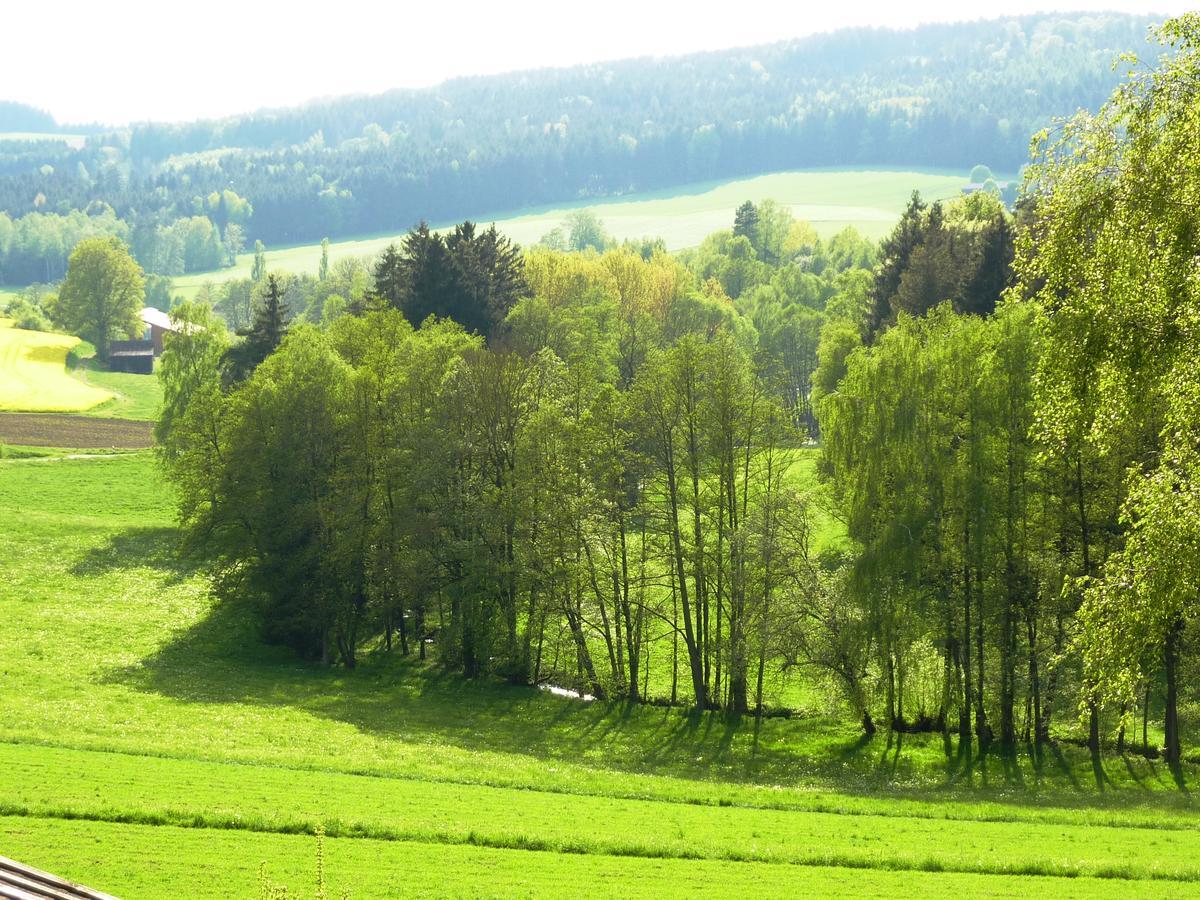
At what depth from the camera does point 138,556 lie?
69.1 m

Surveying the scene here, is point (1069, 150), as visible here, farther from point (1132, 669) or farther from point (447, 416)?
point (447, 416)

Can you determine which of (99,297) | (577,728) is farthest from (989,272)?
(99,297)

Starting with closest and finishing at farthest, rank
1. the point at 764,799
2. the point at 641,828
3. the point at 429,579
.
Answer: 1. the point at 641,828
2. the point at 764,799
3. the point at 429,579

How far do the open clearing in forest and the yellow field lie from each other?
184ft

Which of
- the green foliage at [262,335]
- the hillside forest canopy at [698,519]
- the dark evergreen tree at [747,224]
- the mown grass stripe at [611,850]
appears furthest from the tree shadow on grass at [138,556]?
the dark evergreen tree at [747,224]

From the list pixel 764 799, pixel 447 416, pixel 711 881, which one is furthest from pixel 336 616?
pixel 711 881

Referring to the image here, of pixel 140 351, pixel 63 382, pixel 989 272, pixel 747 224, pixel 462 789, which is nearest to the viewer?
pixel 462 789

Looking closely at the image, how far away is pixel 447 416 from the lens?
56.9 meters

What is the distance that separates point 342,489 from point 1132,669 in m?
41.8

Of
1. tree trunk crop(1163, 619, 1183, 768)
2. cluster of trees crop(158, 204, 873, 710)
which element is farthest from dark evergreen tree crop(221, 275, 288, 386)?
tree trunk crop(1163, 619, 1183, 768)

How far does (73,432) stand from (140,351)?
67.1 meters

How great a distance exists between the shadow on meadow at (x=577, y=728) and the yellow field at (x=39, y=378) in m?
61.7

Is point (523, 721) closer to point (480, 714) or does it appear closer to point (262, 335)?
point (480, 714)

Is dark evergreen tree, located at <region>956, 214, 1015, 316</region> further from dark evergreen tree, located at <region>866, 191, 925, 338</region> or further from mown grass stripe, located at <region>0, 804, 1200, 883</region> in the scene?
mown grass stripe, located at <region>0, 804, 1200, 883</region>
